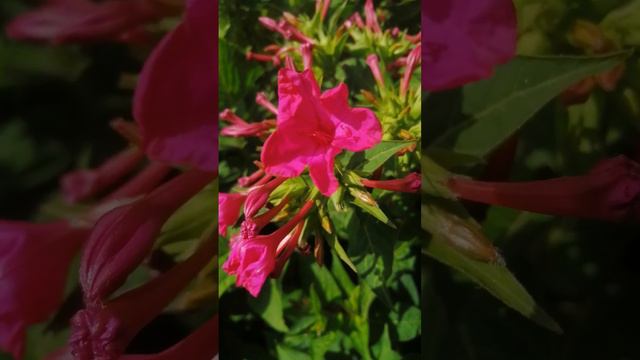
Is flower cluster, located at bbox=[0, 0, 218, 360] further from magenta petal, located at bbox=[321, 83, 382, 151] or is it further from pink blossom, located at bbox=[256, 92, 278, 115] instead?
magenta petal, located at bbox=[321, 83, 382, 151]

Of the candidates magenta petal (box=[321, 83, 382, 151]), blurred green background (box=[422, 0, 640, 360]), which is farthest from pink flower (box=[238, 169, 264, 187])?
blurred green background (box=[422, 0, 640, 360])

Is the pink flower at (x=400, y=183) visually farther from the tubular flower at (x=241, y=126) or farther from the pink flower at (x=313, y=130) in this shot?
the tubular flower at (x=241, y=126)

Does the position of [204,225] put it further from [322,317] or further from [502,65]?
[502,65]

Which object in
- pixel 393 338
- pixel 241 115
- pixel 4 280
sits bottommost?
pixel 393 338

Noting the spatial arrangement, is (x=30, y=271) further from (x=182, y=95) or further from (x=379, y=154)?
(x=379, y=154)

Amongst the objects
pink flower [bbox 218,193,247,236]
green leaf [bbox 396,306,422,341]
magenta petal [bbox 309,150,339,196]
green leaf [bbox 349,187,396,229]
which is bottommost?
green leaf [bbox 396,306,422,341]

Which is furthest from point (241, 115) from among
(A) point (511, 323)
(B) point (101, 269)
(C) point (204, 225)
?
(A) point (511, 323)
